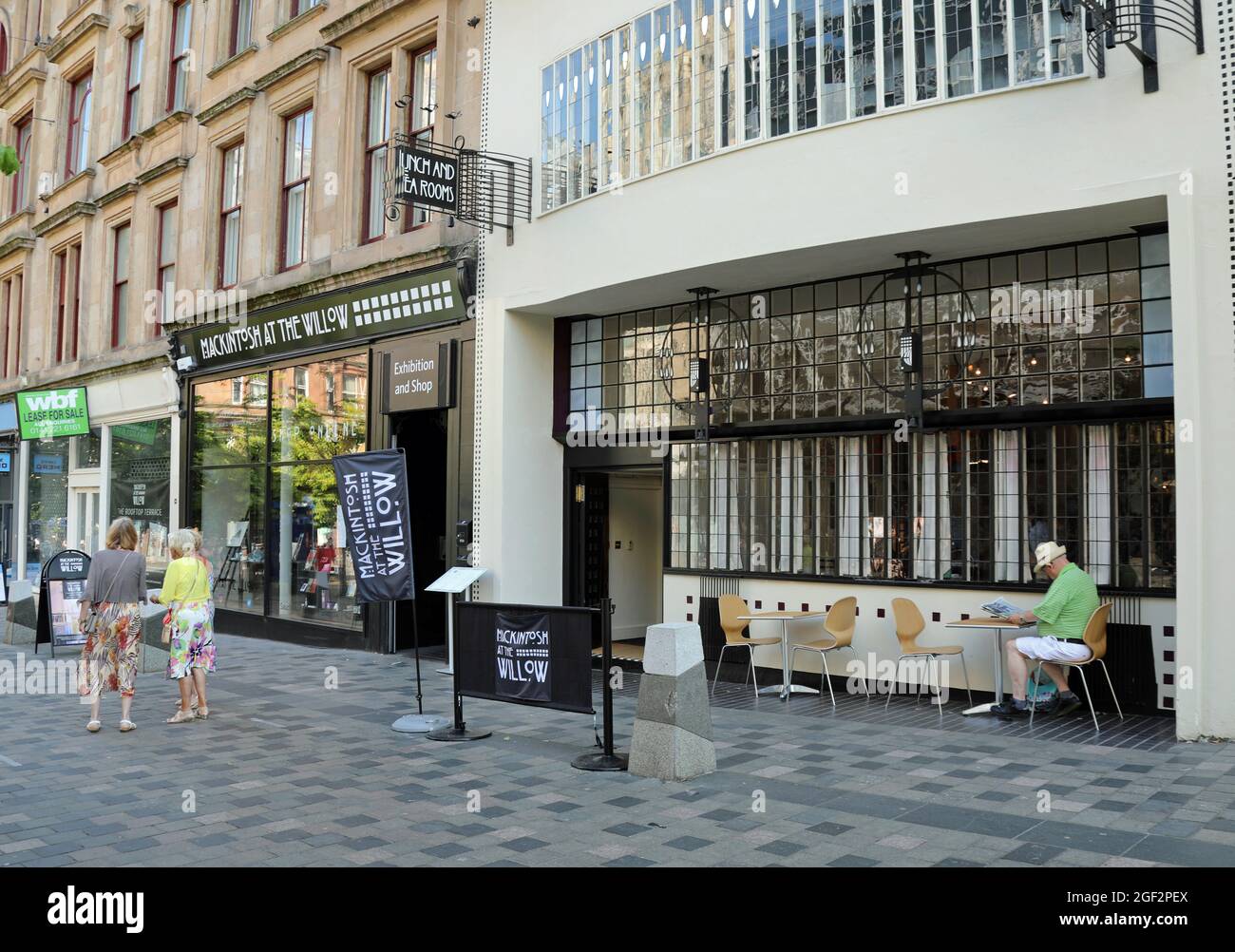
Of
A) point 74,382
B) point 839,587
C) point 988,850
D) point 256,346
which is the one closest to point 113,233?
point 74,382

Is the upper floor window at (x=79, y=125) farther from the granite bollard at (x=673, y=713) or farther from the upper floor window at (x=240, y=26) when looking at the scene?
the granite bollard at (x=673, y=713)

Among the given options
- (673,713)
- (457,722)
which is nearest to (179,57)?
(457,722)

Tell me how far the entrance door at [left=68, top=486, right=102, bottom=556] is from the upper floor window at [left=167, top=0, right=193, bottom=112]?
8576mm

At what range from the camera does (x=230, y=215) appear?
18.1 m

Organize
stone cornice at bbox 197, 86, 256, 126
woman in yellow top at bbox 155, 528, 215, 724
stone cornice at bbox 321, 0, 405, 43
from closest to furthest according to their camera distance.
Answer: woman in yellow top at bbox 155, 528, 215, 724, stone cornice at bbox 321, 0, 405, 43, stone cornice at bbox 197, 86, 256, 126

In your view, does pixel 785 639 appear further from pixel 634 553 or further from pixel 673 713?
pixel 634 553

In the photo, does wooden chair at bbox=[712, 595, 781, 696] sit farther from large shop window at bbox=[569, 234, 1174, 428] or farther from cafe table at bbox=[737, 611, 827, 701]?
large shop window at bbox=[569, 234, 1174, 428]

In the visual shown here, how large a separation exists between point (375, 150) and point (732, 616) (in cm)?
891

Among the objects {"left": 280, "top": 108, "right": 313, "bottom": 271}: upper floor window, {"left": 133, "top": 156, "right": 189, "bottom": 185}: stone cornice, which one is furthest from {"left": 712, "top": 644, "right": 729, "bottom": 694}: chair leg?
{"left": 133, "top": 156, "right": 189, "bottom": 185}: stone cornice

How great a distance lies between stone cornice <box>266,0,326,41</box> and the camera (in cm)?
1564

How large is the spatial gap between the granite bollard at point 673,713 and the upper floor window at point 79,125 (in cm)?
2145

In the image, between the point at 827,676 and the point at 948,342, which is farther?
the point at 827,676

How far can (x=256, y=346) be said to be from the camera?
16.9 metres

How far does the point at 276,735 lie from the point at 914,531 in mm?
6299
